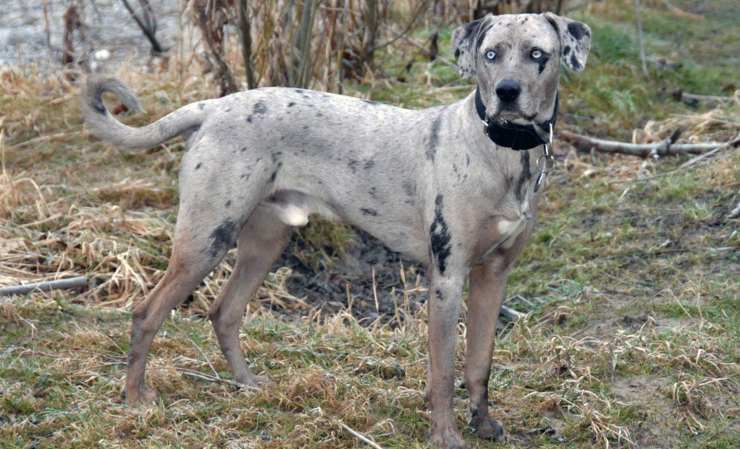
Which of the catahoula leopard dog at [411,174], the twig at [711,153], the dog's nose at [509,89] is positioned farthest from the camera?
the twig at [711,153]

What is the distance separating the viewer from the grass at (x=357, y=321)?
16.3 feet

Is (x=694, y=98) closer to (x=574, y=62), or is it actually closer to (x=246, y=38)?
(x=246, y=38)

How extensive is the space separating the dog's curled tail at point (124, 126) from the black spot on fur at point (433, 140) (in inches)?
39.0

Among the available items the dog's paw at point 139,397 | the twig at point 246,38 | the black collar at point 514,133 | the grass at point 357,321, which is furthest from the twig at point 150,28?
the black collar at point 514,133

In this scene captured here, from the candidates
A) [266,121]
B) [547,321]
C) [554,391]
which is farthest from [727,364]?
[266,121]

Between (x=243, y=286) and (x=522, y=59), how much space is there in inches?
70.1

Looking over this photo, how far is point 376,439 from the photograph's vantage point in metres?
4.86

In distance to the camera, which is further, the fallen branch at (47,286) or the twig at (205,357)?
the fallen branch at (47,286)

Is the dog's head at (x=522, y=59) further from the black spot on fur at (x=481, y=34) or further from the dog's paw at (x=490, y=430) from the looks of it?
the dog's paw at (x=490, y=430)

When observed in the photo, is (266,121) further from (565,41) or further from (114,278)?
(114,278)

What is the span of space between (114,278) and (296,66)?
5.51 feet

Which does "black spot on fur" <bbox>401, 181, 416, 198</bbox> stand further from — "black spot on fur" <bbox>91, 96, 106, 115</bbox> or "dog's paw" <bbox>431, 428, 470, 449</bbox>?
"black spot on fur" <bbox>91, 96, 106, 115</bbox>

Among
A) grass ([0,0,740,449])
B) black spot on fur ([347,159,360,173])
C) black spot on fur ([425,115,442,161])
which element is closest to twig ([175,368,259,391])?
grass ([0,0,740,449])

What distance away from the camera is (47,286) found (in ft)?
21.0
